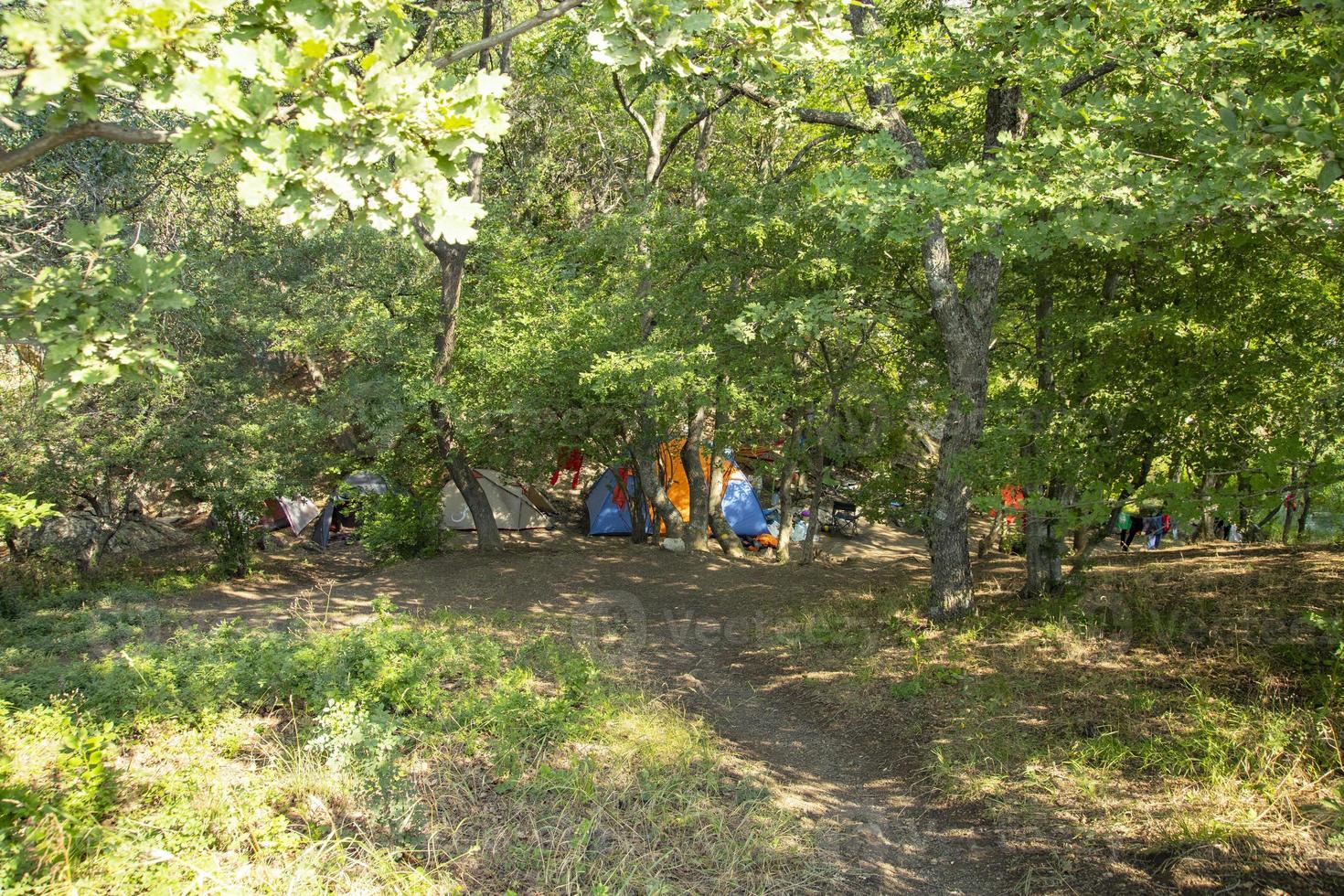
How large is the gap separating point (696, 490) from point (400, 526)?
5.14m

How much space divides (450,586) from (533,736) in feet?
23.5

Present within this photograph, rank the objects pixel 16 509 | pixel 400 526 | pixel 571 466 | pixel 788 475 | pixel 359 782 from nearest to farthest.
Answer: pixel 359 782
pixel 16 509
pixel 788 475
pixel 400 526
pixel 571 466

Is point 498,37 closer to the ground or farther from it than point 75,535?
farther from it

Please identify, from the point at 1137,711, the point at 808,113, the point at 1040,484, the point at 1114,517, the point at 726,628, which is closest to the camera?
the point at 1137,711

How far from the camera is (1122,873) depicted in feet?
14.4

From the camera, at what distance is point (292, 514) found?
1895 cm

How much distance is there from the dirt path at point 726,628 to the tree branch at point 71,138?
4.64 meters

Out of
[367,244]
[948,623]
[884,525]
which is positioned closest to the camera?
[948,623]

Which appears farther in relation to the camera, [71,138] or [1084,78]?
[1084,78]

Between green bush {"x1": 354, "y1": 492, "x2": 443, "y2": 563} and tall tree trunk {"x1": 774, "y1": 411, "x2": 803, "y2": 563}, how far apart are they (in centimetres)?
605

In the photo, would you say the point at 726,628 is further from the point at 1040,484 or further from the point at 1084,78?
the point at 1084,78

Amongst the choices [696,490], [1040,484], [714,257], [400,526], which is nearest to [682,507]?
[696,490]

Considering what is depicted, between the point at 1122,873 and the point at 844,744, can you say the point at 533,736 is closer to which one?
the point at 844,744

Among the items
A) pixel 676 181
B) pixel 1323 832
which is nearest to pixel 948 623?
pixel 1323 832
